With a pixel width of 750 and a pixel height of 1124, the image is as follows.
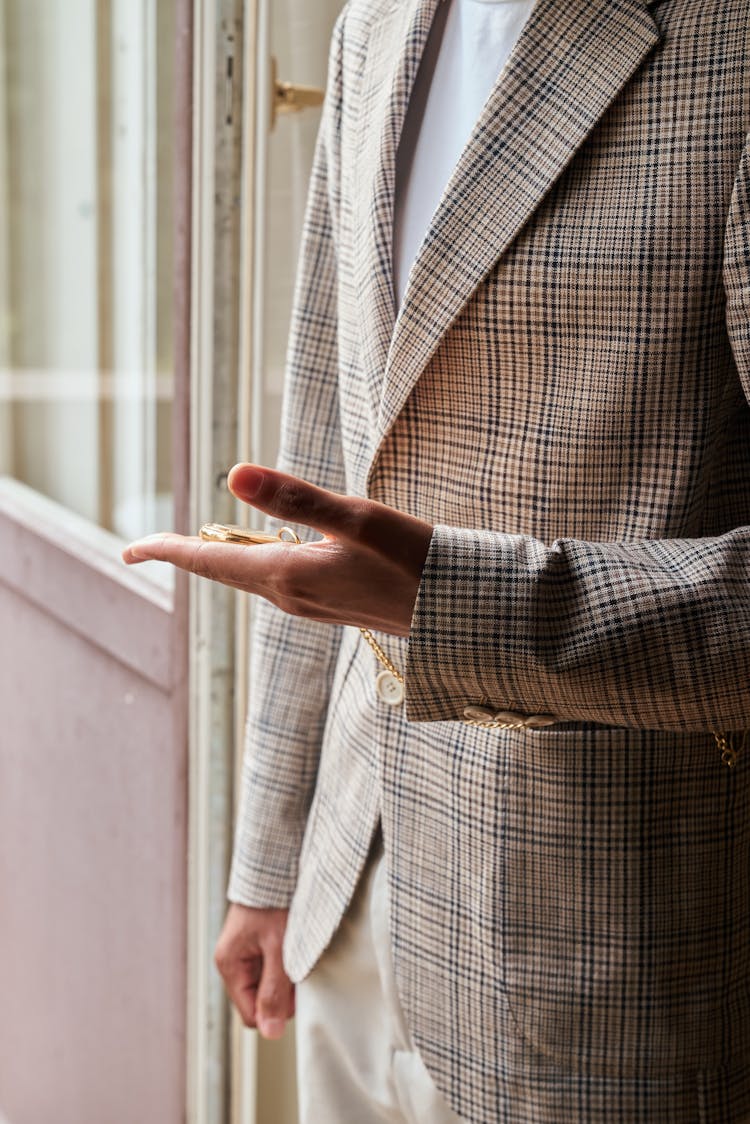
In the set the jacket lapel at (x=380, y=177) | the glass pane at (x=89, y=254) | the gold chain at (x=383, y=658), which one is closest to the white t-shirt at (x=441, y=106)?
the jacket lapel at (x=380, y=177)

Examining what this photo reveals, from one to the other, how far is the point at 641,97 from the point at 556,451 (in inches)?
7.9

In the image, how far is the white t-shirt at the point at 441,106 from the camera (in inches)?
29.7

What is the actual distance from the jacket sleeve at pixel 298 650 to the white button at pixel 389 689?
18cm

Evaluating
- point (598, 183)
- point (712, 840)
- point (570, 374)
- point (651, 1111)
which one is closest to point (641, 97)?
point (598, 183)

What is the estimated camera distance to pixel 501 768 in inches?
28.9

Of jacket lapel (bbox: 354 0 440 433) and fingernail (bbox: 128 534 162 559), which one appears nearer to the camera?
fingernail (bbox: 128 534 162 559)

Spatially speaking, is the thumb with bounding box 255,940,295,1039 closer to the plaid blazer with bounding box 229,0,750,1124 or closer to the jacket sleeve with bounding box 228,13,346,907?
the jacket sleeve with bounding box 228,13,346,907

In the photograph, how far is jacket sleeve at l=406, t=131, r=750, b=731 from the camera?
24.1 inches

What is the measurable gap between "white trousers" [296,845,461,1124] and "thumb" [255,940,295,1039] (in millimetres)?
54

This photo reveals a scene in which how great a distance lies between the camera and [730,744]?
A: 0.71 meters

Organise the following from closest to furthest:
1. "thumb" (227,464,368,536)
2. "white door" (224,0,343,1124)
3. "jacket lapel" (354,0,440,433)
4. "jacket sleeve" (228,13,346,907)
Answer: "thumb" (227,464,368,536), "jacket lapel" (354,0,440,433), "jacket sleeve" (228,13,346,907), "white door" (224,0,343,1124)

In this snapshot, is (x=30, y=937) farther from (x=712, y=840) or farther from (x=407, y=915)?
(x=712, y=840)

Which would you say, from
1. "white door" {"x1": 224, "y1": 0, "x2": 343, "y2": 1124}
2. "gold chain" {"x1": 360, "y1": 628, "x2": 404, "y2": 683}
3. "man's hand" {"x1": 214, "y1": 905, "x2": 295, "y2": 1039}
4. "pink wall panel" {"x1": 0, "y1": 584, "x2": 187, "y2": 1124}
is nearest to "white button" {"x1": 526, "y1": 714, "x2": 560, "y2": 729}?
"gold chain" {"x1": 360, "y1": 628, "x2": 404, "y2": 683}

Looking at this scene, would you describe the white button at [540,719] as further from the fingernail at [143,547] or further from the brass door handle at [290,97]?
the brass door handle at [290,97]
